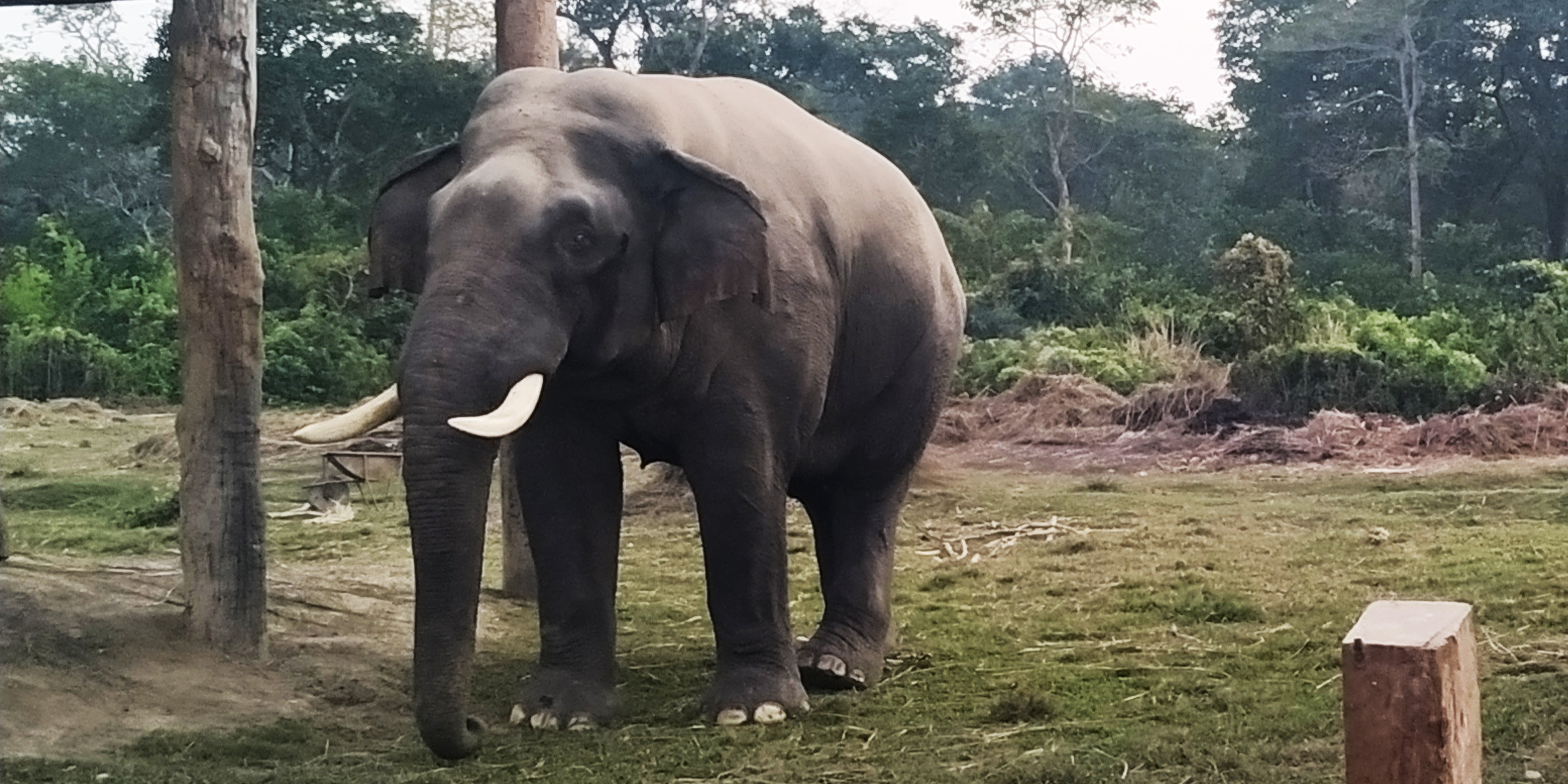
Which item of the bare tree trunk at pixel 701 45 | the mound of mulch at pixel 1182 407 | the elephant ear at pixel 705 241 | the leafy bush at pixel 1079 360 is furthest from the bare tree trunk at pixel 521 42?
the bare tree trunk at pixel 701 45

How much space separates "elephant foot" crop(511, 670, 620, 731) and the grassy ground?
0.07 meters

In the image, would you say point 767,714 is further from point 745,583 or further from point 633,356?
point 633,356

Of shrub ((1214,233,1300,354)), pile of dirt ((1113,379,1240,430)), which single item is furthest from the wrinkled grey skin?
shrub ((1214,233,1300,354))

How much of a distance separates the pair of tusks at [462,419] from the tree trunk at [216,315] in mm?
1152

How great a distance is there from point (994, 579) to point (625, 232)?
3.69m

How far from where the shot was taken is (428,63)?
17.3 m

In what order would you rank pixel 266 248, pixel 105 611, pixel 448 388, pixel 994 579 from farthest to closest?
pixel 266 248, pixel 994 579, pixel 105 611, pixel 448 388

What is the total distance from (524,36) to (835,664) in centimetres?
310

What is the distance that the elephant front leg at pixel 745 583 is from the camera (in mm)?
4953

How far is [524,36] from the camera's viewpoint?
7227 mm

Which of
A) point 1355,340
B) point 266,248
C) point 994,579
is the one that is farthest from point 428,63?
point 994,579

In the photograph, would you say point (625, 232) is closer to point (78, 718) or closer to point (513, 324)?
point (513, 324)

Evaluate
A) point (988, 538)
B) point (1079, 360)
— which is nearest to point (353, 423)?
point (988, 538)

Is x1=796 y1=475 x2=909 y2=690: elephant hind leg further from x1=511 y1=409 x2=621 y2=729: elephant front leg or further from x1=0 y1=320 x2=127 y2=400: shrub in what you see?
x1=0 y1=320 x2=127 y2=400: shrub
